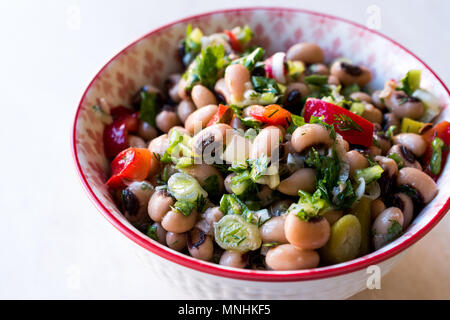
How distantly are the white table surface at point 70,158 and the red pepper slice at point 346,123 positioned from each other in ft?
1.58

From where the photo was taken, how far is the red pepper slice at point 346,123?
1212mm

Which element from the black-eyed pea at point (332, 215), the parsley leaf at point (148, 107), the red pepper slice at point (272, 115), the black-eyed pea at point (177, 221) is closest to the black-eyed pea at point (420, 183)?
the black-eyed pea at point (332, 215)

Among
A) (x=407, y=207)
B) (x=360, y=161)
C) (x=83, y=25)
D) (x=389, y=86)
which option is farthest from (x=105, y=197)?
(x=83, y=25)

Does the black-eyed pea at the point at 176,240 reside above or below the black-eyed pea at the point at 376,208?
below

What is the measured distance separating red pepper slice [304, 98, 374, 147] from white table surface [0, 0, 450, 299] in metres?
0.48

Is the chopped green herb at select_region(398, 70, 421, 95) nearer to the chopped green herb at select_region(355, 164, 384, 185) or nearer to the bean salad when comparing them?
the bean salad

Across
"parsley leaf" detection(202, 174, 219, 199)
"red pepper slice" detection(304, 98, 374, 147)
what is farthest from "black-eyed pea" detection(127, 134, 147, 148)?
"red pepper slice" detection(304, 98, 374, 147)

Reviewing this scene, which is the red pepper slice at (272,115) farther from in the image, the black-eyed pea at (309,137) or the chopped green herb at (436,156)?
the chopped green herb at (436,156)

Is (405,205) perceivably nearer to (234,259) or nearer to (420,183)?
(420,183)

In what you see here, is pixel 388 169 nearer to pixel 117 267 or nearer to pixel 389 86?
pixel 389 86

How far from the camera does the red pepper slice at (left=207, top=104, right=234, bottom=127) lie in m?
1.21

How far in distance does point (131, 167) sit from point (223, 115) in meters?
0.29

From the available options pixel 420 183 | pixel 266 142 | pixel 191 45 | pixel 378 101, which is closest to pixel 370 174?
pixel 420 183

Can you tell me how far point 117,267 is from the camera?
1465 mm
